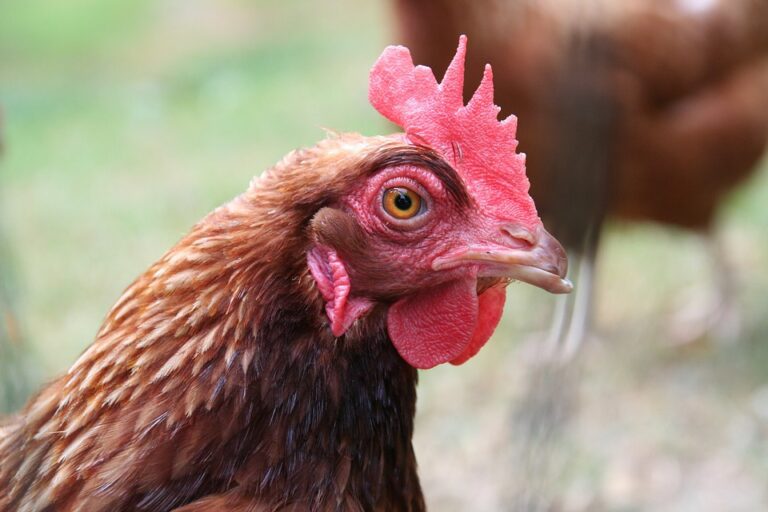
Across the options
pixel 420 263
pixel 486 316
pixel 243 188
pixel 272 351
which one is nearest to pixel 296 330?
pixel 272 351

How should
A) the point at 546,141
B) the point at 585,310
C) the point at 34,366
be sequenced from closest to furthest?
the point at 34,366 → the point at 546,141 → the point at 585,310

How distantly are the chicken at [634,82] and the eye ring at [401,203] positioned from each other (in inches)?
88.2

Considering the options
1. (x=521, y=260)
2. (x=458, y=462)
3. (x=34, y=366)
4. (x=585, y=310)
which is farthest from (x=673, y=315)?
(x=521, y=260)

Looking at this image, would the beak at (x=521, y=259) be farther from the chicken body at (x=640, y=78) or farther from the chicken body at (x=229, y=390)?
the chicken body at (x=640, y=78)

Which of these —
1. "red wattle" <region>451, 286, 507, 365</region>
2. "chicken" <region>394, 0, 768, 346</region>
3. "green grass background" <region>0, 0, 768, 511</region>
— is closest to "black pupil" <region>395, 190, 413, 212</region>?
"red wattle" <region>451, 286, 507, 365</region>

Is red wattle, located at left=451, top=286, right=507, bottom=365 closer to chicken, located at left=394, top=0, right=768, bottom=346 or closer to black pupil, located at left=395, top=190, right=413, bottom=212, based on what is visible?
black pupil, located at left=395, top=190, right=413, bottom=212

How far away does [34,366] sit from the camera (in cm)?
364

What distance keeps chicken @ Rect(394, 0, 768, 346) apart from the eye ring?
2241 mm

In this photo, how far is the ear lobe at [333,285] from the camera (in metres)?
1.44

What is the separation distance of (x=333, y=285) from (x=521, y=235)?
1.10 feet

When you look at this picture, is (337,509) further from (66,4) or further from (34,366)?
(66,4)

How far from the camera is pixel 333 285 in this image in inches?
56.9

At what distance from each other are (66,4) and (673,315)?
8910 mm

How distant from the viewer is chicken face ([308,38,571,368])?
146 cm
